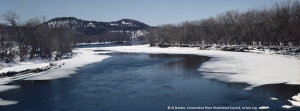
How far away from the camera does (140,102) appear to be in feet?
52.2

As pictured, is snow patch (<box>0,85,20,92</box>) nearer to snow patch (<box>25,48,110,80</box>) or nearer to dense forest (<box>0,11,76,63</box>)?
snow patch (<box>25,48,110,80</box>)

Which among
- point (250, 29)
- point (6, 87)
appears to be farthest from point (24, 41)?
point (250, 29)

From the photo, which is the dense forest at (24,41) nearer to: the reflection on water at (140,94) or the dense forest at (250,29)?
the reflection on water at (140,94)

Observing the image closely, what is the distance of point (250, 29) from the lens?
70938mm

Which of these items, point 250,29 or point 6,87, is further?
point 250,29

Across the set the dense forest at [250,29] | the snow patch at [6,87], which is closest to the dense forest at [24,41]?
the snow patch at [6,87]

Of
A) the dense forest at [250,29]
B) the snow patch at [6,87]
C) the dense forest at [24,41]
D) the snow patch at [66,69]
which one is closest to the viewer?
the snow patch at [6,87]

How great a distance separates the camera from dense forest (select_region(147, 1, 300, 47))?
58531 mm

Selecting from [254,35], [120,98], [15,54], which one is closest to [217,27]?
[254,35]

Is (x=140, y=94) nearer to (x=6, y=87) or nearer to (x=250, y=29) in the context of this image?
(x=6, y=87)

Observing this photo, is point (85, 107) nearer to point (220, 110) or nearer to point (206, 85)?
point (220, 110)

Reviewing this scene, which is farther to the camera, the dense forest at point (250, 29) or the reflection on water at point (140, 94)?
the dense forest at point (250, 29)

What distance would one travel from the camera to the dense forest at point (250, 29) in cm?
5853

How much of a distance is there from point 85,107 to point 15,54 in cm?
3587
